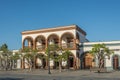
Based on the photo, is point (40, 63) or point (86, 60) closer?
point (86, 60)

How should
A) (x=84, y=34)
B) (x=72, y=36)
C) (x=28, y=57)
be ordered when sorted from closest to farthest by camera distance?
(x=28, y=57)
(x=72, y=36)
(x=84, y=34)

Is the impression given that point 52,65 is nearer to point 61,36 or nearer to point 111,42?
point 61,36

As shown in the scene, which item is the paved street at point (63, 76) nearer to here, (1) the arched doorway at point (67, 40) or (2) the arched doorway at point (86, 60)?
(2) the arched doorway at point (86, 60)

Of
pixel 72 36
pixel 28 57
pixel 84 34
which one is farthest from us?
pixel 84 34

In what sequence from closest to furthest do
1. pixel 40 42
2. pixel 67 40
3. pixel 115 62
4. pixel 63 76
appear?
1. pixel 63 76
2. pixel 115 62
3. pixel 67 40
4. pixel 40 42

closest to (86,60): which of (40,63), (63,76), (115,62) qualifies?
(115,62)

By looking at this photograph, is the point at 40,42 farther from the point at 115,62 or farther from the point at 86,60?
the point at 115,62

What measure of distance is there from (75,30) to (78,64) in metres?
6.81

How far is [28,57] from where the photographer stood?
47125mm

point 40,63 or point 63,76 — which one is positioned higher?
point 40,63

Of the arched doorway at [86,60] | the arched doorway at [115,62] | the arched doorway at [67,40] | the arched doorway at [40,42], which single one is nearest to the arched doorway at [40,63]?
the arched doorway at [40,42]

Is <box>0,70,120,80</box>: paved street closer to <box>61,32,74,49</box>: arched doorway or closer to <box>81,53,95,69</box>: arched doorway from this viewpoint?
<box>81,53,95,69</box>: arched doorway

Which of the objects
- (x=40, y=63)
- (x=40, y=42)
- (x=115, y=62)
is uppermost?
Result: (x=40, y=42)

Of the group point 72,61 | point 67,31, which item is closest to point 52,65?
point 72,61
